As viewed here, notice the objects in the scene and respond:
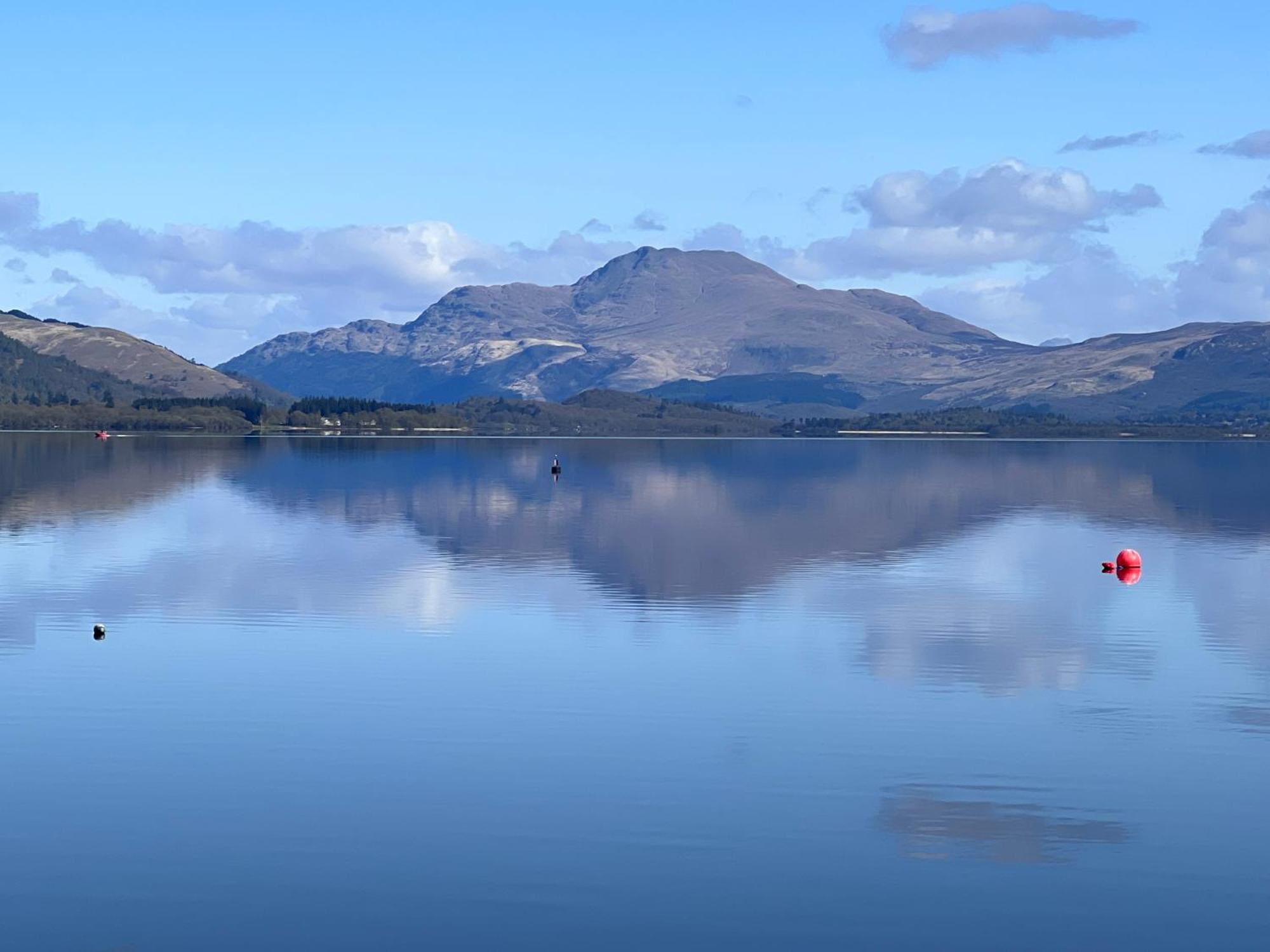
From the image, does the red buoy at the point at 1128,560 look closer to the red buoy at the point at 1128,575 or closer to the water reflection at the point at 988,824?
the red buoy at the point at 1128,575

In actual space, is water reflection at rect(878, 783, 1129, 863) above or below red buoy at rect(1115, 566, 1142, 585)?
below

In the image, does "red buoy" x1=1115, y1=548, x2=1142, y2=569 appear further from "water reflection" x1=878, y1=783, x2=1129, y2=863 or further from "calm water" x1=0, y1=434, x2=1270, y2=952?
"water reflection" x1=878, y1=783, x2=1129, y2=863

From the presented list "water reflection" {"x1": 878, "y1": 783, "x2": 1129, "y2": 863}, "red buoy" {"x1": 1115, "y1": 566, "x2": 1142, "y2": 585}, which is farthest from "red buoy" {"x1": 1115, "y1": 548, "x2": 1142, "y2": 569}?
"water reflection" {"x1": 878, "y1": 783, "x2": 1129, "y2": 863}

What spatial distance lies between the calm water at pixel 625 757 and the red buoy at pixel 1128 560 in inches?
122

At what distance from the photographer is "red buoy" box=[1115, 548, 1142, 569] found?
9425 cm

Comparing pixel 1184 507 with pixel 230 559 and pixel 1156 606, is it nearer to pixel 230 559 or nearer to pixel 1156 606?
pixel 1156 606

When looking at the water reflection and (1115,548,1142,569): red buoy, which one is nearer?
the water reflection

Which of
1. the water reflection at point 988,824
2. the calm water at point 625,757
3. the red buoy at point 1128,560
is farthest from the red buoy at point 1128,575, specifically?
the water reflection at point 988,824

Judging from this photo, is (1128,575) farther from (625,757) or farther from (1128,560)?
(625,757)

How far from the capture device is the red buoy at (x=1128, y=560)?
9425 centimetres

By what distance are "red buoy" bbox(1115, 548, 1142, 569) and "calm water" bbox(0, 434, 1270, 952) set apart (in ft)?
10.2

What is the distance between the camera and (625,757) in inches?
1657

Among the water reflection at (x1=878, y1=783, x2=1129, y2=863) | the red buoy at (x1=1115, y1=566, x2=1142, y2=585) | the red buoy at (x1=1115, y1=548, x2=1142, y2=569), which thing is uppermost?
the red buoy at (x1=1115, y1=548, x2=1142, y2=569)

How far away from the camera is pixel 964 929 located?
95.9 ft
